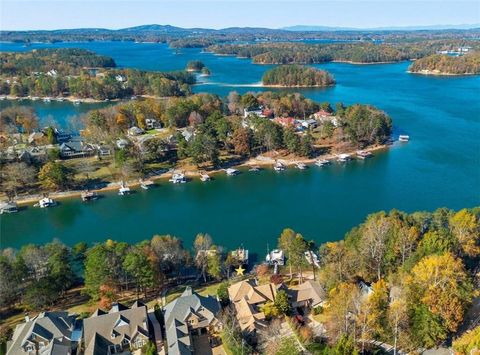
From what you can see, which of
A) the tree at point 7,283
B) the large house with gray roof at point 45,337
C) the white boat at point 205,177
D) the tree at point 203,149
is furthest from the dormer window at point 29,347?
the tree at point 203,149

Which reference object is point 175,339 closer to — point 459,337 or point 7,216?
point 459,337

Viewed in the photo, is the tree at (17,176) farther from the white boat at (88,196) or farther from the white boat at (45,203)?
the white boat at (88,196)

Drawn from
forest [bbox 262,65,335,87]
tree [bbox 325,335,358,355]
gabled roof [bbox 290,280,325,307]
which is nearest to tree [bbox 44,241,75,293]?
gabled roof [bbox 290,280,325,307]

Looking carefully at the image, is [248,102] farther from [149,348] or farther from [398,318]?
[149,348]

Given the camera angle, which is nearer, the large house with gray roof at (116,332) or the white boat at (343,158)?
the large house with gray roof at (116,332)

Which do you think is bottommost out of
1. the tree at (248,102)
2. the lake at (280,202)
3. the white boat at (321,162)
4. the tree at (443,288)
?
the lake at (280,202)

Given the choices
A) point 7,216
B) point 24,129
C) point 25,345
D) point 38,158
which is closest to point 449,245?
point 25,345
